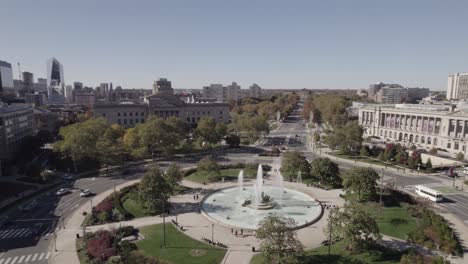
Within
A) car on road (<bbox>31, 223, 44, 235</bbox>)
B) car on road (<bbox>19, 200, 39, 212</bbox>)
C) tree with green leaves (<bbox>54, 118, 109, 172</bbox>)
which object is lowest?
car on road (<bbox>31, 223, 44, 235</bbox>)

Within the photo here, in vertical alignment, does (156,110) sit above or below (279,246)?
above

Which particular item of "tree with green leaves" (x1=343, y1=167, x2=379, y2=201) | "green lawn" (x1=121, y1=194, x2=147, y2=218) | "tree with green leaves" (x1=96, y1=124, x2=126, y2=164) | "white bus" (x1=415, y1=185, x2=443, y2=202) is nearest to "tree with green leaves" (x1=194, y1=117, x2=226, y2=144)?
"tree with green leaves" (x1=96, y1=124, x2=126, y2=164)

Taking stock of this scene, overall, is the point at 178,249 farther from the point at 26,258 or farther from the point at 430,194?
the point at 430,194

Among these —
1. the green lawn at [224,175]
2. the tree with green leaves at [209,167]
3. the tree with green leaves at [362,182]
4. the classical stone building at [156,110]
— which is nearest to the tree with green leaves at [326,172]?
the tree with green leaves at [362,182]

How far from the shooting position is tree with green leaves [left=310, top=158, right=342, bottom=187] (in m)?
68.8

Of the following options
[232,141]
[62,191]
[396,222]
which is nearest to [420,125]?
[232,141]

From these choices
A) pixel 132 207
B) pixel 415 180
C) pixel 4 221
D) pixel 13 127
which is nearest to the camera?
pixel 4 221

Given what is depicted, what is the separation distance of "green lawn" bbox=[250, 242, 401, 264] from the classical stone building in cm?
11944

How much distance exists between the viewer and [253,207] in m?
57.5

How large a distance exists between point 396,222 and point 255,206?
23835 mm

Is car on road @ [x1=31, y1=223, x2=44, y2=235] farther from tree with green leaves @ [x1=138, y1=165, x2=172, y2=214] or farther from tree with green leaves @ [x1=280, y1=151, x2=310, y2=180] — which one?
tree with green leaves @ [x1=280, y1=151, x2=310, y2=180]

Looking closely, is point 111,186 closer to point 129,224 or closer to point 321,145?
point 129,224

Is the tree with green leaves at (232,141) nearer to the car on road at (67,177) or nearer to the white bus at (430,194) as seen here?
the car on road at (67,177)

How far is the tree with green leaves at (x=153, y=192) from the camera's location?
53062mm
